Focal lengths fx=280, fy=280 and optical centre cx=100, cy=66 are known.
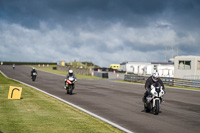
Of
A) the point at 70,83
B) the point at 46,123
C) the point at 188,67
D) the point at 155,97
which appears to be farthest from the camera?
the point at 188,67

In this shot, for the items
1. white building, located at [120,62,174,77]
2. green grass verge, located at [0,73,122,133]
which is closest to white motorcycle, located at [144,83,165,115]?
green grass verge, located at [0,73,122,133]

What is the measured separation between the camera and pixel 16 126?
25.8 feet

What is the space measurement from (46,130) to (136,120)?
361 cm

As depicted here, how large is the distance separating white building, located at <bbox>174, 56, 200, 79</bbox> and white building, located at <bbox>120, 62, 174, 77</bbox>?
2066cm

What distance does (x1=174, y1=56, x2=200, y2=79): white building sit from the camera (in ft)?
137

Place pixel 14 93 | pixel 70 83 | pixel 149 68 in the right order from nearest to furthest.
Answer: pixel 14 93
pixel 70 83
pixel 149 68

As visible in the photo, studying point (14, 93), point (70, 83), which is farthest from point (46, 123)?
point (70, 83)

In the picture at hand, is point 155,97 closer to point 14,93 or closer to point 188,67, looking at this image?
point 14,93

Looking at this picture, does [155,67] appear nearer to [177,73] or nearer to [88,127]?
[177,73]

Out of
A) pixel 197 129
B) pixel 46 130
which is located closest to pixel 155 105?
pixel 197 129

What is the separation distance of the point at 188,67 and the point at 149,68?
3035 cm

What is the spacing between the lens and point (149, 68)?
73.0 metres

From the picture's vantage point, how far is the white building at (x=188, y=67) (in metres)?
41.6

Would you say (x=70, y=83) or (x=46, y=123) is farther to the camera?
(x=70, y=83)
